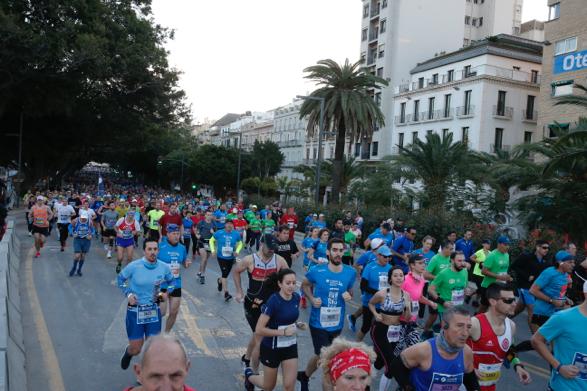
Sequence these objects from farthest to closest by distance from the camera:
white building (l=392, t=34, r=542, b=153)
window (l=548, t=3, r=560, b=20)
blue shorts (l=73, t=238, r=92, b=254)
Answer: white building (l=392, t=34, r=542, b=153)
window (l=548, t=3, r=560, b=20)
blue shorts (l=73, t=238, r=92, b=254)

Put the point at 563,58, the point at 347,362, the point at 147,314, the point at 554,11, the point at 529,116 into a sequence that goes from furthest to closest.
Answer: the point at 529,116, the point at 554,11, the point at 563,58, the point at 147,314, the point at 347,362

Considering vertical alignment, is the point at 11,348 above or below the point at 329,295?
below

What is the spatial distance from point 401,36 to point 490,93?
50.2 feet

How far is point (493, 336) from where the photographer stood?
15.7 ft

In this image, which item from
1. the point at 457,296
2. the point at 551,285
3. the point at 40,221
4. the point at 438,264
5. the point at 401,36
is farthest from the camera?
the point at 401,36

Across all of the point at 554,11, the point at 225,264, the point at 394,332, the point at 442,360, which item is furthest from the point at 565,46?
the point at 442,360

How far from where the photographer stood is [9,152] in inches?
1768

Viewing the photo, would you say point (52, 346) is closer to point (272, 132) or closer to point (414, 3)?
point (414, 3)

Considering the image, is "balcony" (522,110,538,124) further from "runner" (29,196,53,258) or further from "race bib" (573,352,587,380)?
"race bib" (573,352,587,380)

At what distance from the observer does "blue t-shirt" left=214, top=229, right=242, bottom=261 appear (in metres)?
11.1

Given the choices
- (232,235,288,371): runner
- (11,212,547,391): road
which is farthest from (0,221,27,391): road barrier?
(232,235,288,371): runner

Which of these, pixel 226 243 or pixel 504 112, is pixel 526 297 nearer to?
pixel 226 243

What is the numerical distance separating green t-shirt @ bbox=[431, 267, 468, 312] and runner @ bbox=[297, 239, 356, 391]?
90.2 inches

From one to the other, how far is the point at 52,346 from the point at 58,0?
2602 centimetres
